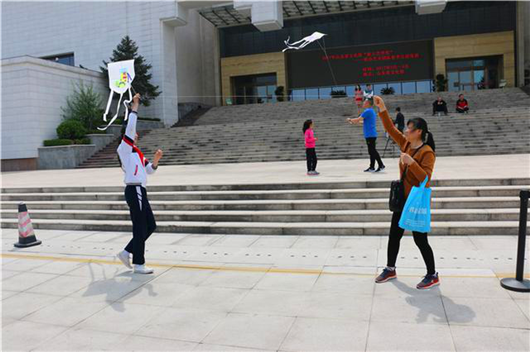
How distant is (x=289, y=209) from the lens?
26.0 feet

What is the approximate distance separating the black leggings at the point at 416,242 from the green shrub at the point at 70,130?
2096cm

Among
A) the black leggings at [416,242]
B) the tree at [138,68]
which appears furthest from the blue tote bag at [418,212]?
the tree at [138,68]

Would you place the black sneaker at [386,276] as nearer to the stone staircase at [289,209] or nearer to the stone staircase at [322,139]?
the stone staircase at [289,209]

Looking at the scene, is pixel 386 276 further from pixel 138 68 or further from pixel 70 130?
pixel 138 68

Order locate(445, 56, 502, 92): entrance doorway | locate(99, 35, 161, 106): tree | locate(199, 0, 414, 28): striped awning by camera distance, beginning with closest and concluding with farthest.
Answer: locate(99, 35, 161, 106): tree → locate(199, 0, 414, 28): striped awning → locate(445, 56, 502, 92): entrance doorway

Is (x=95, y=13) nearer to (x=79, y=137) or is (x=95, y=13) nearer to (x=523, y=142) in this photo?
(x=79, y=137)

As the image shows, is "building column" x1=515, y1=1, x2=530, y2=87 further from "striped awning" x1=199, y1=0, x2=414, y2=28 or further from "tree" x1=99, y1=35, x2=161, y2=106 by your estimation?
"tree" x1=99, y1=35, x2=161, y2=106

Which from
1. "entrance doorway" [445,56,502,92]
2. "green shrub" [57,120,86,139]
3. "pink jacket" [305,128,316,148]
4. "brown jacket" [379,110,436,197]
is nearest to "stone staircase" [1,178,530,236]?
"brown jacket" [379,110,436,197]

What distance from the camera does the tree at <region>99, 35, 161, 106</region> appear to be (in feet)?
89.4

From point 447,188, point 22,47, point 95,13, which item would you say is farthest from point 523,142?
point 22,47

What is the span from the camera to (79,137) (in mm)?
21891

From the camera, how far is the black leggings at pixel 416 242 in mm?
4215

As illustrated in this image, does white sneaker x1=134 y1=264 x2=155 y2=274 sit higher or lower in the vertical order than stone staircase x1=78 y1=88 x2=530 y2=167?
lower

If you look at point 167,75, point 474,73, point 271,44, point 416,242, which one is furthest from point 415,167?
point 271,44
